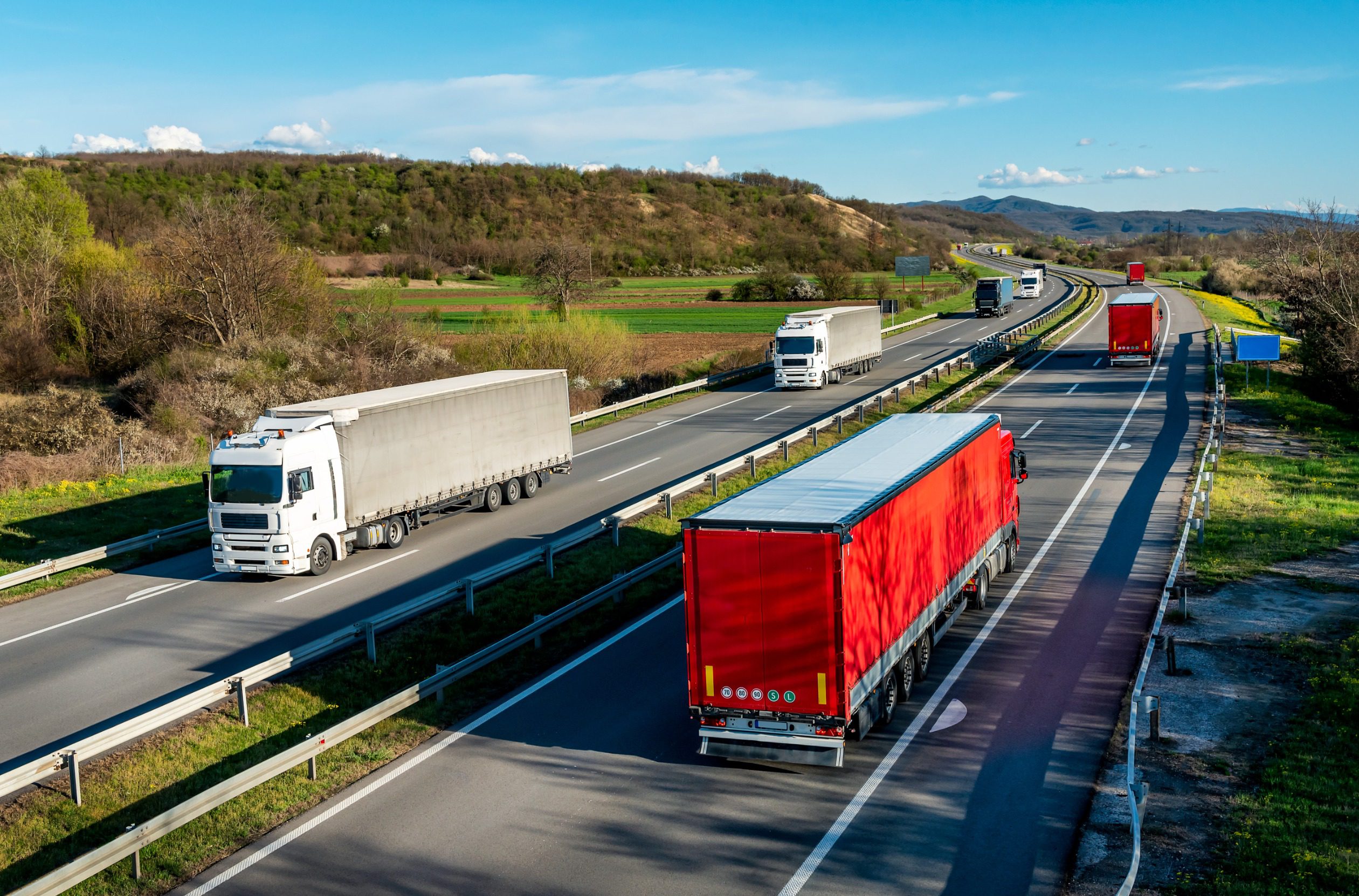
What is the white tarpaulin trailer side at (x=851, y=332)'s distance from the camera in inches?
1895

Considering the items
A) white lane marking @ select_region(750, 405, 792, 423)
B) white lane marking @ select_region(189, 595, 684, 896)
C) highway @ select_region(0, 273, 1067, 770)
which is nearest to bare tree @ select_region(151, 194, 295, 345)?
white lane marking @ select_region(750, 405, 792, 423)

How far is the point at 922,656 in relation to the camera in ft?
47.4

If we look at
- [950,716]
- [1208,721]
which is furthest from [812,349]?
[1208,721]

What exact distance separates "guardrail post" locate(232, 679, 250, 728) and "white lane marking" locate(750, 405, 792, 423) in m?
26.9

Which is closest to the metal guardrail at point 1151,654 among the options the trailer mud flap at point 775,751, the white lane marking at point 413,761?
the trailer mud flap at point 775,751

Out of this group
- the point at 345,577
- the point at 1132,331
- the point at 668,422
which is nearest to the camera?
the point at 345,577

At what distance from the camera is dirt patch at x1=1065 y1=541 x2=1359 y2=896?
32.2 ft

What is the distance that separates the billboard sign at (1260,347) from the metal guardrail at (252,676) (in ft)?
107

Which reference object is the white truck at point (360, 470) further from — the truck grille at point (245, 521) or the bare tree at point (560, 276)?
the bare tree at point (560, 276)

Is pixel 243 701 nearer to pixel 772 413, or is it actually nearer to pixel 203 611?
pixel 203 611

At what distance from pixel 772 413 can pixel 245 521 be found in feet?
79.0

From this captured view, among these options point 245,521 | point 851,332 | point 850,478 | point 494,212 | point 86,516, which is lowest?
point 86,516

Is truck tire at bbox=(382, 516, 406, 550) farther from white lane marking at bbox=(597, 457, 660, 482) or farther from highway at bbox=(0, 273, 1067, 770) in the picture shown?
white lane marking at bbox=(597, 457, 660, 482)

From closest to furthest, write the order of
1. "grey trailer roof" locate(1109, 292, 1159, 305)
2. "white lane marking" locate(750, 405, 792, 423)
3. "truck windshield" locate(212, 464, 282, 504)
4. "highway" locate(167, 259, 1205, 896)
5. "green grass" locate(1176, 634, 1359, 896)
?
"green grass" locate(1176, 634, 1359, 896) < "highway" locate(167, 259, 1205, 896) < "truck windshield" locate(212, 464, 282, 504) < "white lane marking" locate(750, 405, 792, 423) < "grey trailer roof" locate(1109, 292, 1159, 305)
